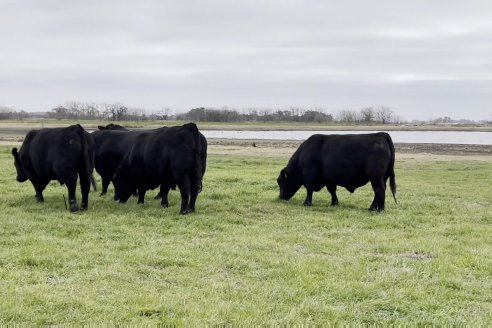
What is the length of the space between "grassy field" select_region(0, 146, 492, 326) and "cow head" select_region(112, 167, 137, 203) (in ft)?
0.92

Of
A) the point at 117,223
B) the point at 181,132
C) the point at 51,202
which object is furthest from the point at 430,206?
the point at 51,202

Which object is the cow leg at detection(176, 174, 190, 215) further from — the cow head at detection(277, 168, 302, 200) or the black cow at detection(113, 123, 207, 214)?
the cow head at detection(277, 168, 302, 200)

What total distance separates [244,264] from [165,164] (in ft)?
15.7

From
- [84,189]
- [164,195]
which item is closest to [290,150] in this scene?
[164,195]

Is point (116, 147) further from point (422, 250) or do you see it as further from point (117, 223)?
point (422, 250)

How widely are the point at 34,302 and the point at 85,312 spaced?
22.9 inches

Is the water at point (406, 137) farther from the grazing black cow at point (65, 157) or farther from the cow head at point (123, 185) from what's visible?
the grazing black cow at point (65, 157)

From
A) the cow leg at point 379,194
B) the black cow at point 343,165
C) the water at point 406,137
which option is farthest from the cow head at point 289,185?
the water at point 406,137

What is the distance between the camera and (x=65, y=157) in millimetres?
10648

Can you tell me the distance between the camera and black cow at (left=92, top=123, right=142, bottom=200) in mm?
12773

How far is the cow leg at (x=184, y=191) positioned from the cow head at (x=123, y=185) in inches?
64.4

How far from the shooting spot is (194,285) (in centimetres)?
568

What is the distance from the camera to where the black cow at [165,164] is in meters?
10.5

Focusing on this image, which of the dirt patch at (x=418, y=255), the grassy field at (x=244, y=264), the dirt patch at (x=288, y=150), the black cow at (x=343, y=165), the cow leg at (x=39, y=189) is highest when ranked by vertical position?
the black cow at (x=343, y=165)
